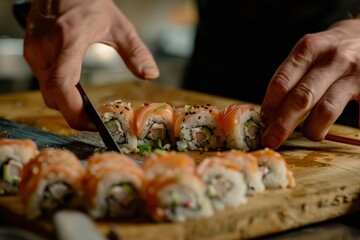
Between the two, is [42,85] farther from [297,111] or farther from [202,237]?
[202,237]

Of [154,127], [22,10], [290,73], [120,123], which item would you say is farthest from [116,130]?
[22,10]

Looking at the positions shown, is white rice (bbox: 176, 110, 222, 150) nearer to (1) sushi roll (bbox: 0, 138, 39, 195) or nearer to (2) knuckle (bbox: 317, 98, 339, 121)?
(2) knuckle (bbox: 317, 98, 339, 121)

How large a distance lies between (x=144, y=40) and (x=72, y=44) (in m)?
4.26

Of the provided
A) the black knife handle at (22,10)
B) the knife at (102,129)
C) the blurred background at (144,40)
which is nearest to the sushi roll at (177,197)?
the knife at (102,129)

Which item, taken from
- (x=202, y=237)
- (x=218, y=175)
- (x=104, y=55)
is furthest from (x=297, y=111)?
(x=104, y=55)

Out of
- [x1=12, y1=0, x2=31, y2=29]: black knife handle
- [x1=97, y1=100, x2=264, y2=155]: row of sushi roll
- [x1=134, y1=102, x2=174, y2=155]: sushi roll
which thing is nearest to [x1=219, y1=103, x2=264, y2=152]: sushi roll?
[x1=97, y1=100, x2=264, y2=155]: row of sushi roll

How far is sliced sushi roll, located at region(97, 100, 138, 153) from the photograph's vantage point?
259cm

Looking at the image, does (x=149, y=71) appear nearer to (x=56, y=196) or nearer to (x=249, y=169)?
(x=249, y=169)

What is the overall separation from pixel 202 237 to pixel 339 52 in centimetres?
112

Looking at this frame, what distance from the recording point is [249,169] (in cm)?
194

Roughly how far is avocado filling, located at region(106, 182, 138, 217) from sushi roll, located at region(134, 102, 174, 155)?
0.79 metres

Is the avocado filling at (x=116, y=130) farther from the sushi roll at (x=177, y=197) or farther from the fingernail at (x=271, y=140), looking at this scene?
the sushi roll at (x=177, y=197)

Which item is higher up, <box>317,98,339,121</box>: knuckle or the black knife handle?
<box>317,98,339,121</box>: knuckle

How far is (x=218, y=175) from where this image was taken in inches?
72.1
